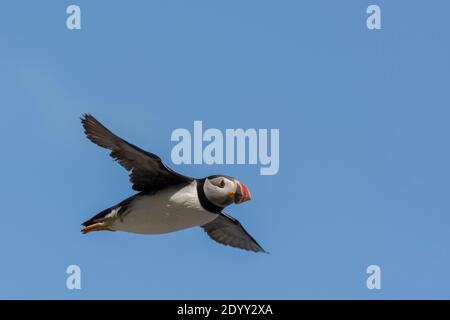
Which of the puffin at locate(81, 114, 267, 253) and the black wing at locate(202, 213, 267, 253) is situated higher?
the puffin at locate(81, 114, 267, 253)

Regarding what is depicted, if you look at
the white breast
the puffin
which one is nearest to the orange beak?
the puffin

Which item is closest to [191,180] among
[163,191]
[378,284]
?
[163,191]

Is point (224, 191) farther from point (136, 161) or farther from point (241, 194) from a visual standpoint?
point (136, 161)

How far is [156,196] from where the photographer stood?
991cm

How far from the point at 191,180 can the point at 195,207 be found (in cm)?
36

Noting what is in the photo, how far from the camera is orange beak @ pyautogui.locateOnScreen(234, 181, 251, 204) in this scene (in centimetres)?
973

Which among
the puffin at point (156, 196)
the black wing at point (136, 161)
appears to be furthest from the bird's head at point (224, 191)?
the black wing at point (136, 161)

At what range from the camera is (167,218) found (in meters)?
9.73

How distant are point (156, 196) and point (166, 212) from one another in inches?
10.5

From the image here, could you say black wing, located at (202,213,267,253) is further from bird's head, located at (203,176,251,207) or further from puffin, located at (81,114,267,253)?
bird's head, located at (203,176,251,207)

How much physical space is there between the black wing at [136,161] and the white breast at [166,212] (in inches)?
5.4

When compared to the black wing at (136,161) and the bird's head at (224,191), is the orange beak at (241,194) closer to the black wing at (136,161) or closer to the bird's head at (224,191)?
the bird's head at (224,191)

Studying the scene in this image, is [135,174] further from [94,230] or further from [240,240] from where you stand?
[240,240]

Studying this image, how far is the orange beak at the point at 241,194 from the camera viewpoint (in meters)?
9.73
